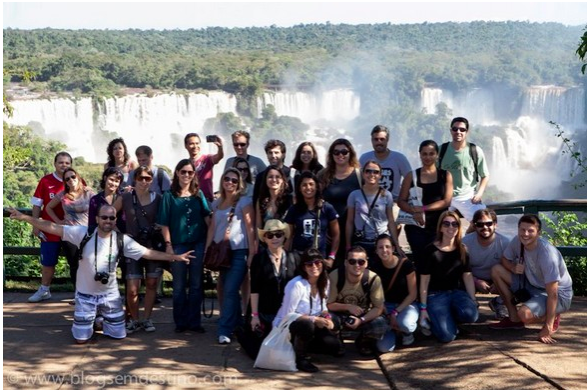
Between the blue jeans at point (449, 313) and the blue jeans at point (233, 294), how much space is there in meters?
1.39

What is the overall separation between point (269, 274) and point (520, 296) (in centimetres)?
186

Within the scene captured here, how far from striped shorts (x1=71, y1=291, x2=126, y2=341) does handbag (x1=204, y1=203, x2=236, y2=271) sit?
29.0 inches

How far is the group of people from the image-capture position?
604 centimetres

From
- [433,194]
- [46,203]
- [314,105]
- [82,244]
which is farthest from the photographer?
[314,105]

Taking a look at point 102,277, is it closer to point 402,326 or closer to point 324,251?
point 324,251

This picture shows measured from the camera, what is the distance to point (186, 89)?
8162cm

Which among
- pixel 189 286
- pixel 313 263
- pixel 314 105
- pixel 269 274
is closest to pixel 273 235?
pixel 269 274

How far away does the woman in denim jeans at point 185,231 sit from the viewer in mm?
6570

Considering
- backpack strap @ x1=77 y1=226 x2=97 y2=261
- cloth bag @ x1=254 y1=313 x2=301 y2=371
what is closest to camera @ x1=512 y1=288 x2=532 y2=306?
cloth bag @ x1=254 y1=313 x2=301 y2=371

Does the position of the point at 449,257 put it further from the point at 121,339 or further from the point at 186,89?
the point at 186,89

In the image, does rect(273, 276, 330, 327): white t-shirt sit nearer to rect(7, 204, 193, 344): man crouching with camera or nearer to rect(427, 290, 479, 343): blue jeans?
rect(427, 290, 479, 343): blue jeans

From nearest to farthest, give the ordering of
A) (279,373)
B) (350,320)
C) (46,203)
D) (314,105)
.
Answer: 1. (279,373)
2. (350,320)
3. (46,203)
4. (314,105)

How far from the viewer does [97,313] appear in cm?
646

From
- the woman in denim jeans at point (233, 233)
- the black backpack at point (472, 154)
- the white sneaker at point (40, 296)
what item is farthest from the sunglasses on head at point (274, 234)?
the white sneaker at point (40, 296)
